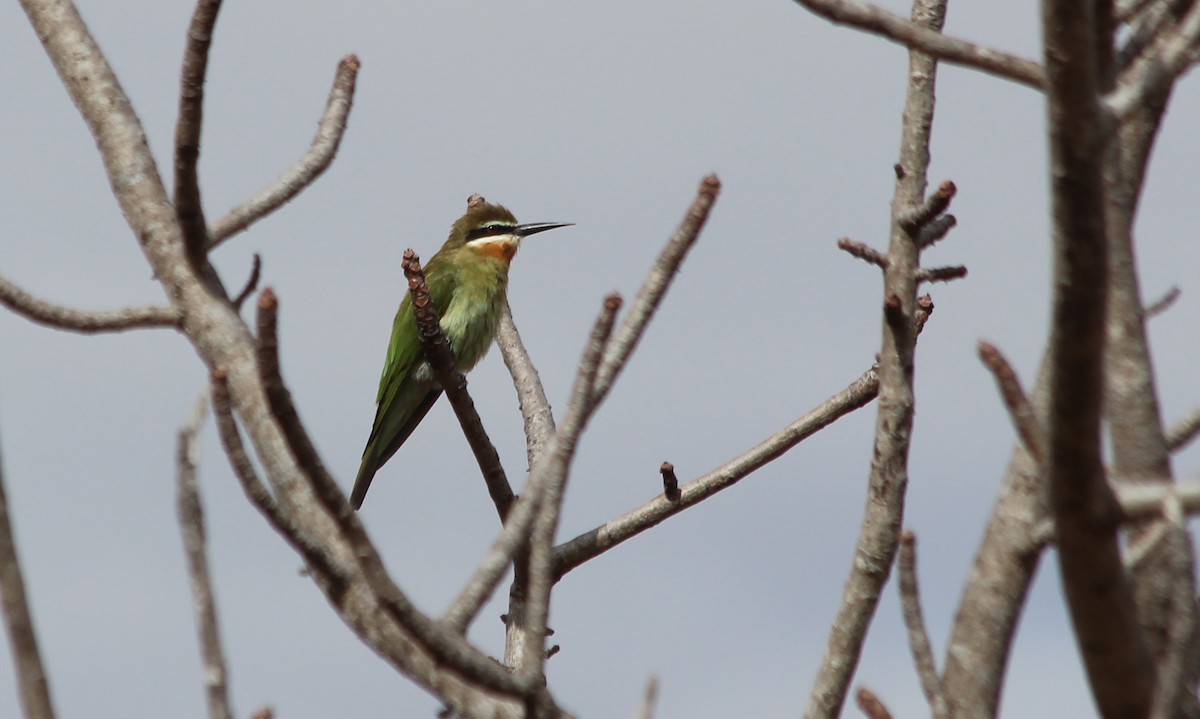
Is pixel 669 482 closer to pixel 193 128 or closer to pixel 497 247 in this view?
pixel 193 128

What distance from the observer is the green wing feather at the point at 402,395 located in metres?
8.84

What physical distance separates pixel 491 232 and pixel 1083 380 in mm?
8354

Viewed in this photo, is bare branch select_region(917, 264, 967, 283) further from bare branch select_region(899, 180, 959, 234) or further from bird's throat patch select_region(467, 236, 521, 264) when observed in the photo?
bird's throat patch select_region(467, 236, 521, 264)

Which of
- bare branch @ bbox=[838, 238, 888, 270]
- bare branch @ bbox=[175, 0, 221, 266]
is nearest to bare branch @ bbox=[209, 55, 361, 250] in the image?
bare branch @ bbox=[175, 0, 221, 266]

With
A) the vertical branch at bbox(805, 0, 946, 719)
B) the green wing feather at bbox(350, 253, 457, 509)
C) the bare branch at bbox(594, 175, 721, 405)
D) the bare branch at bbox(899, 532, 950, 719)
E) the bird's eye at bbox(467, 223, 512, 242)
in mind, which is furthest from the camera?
the bird's eye at bbox(467, 223, 512, 242)

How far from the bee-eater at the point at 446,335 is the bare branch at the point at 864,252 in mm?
5307

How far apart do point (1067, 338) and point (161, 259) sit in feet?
7.36

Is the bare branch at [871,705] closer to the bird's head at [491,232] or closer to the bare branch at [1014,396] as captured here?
the bare branch at [1014,396]

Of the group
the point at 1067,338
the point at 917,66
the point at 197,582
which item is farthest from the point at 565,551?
the point at 1067,338

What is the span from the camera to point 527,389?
5352mm

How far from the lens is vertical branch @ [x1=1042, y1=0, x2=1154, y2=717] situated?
5.08 feet

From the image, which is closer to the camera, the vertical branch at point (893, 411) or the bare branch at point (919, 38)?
the bare branch at point (919, 38)

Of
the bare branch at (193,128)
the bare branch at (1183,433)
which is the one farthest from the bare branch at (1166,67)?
the bare branch at (193,128)

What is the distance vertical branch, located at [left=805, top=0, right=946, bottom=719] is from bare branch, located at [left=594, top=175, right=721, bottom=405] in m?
0.75
